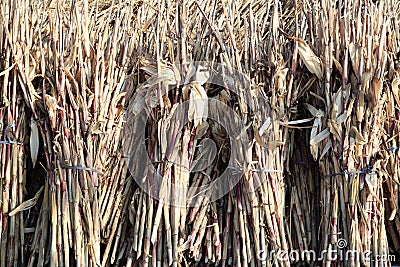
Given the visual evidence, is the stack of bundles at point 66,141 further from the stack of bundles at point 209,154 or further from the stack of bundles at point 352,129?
the stack of bundles at point 352,129

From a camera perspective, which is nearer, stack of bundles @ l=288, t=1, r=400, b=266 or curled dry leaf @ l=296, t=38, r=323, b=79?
stack of bundles @ l=288, t=1, r=400, b=266

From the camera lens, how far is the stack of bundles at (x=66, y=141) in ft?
5.98

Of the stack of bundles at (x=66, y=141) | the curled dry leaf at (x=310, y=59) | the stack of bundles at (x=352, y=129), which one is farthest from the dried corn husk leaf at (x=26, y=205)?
the curled dry leaf at (x=310, y=59)

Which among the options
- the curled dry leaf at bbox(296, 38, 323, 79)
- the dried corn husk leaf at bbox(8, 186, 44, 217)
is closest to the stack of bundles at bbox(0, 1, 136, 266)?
the dried corn husk leaf at bbox(8, 186, 44, 217)

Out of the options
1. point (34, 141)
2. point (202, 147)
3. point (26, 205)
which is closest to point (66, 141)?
point (34, 141)

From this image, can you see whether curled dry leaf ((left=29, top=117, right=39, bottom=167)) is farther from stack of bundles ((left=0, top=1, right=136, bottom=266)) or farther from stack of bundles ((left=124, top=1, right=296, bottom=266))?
stack of bundles ((left=124, top=1, right=296, bottom=266))

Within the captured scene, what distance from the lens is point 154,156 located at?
1901 mm

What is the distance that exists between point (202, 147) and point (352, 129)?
0.49 meters

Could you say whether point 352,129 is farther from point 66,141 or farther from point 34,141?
point 34,141

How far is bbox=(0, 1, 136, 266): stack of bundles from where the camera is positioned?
1.82m

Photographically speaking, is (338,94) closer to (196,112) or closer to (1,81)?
(196,112)

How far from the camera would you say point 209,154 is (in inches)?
76.0

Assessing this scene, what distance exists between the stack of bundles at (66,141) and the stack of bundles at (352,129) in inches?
25.1

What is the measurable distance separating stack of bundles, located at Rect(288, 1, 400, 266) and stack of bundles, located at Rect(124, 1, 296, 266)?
126 millimetres
